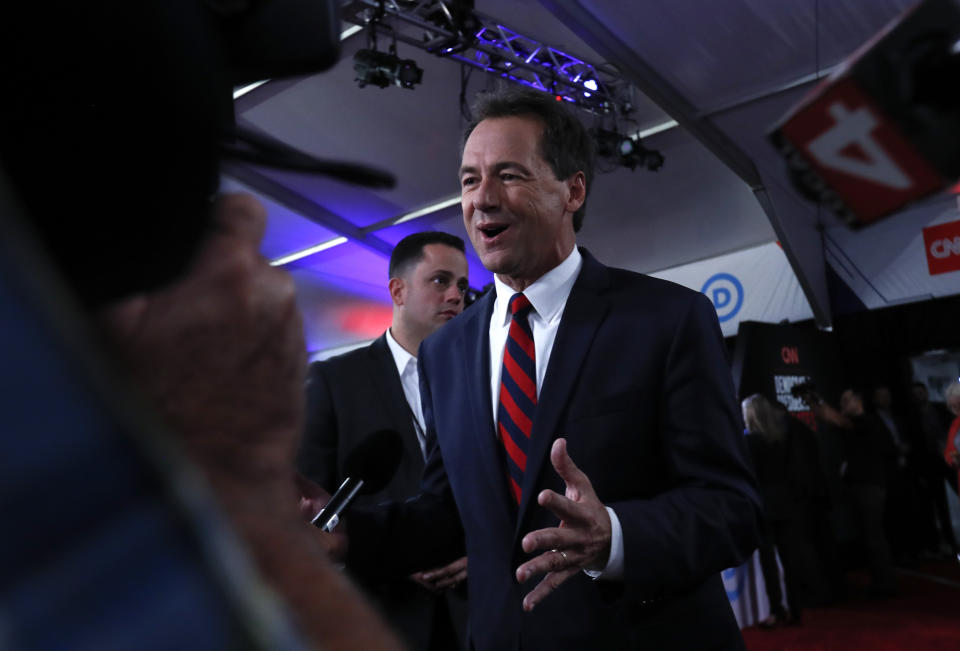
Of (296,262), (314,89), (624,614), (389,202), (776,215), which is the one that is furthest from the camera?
(296,262)

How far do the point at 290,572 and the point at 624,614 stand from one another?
1.04 m

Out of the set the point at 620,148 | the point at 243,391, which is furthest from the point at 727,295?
the point at 243,391

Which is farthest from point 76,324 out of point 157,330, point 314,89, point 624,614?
point 314,89

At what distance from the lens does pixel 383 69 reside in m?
6.32

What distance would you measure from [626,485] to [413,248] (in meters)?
2.03

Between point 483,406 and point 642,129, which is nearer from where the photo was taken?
point 483,406

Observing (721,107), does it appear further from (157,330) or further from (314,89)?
(157,330)

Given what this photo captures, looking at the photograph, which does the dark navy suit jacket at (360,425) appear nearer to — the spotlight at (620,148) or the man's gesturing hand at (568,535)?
the man's gesturing hand at (568,535)

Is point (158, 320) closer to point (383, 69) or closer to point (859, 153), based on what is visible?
point (859, 153)

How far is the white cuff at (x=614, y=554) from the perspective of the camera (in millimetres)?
1071

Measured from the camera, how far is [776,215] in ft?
29.1

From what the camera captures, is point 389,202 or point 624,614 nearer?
point 624,614

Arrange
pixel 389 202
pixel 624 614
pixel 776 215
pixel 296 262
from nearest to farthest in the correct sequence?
pixel 624 614 → pixel 776 215 → pixel 389 202 → pixel 296 262

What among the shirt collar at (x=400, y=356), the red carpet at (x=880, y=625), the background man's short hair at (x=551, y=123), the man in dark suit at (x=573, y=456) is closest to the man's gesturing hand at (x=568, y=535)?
the man in dark suit at (x=573, y=456)
